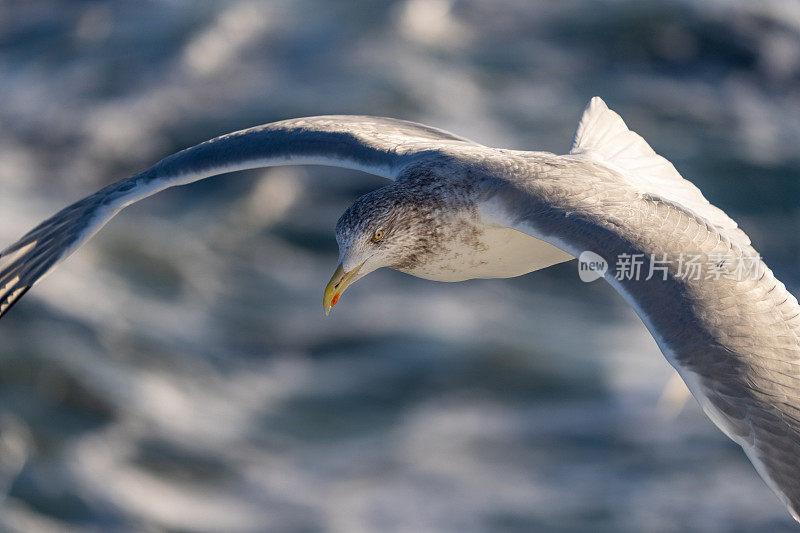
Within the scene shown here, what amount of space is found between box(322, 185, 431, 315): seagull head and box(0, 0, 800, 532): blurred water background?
19859 millimetres

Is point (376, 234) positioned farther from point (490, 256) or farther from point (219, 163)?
point (219, 163)

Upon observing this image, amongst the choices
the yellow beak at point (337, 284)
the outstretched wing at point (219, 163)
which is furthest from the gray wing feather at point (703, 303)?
the outstretched wing at point (219, 163)

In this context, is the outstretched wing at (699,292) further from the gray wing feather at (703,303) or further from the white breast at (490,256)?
the white breast at (490,256)

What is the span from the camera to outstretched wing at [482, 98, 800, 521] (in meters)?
5.47

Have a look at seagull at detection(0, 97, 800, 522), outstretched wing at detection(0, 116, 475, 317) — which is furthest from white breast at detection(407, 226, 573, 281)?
outstretched wing at detection(0, 116, 475, 317)

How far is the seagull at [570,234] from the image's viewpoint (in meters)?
5.58

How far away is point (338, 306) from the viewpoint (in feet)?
98.5

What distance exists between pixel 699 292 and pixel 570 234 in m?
0.88

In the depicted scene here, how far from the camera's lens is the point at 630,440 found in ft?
98.6

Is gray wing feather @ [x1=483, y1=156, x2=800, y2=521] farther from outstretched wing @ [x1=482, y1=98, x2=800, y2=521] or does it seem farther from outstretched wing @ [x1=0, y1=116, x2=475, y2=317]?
outstretched wing @ [x1=0, y1=116, x2=475, y2=317]

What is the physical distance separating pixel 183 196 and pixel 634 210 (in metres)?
28.1

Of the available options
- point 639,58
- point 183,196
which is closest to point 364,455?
point 183,196

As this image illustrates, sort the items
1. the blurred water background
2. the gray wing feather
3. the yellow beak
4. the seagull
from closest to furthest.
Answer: the gray wing feather, the seagull, the yellow beak, the blurred water background

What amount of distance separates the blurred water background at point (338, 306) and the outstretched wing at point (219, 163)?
60.2 feet
